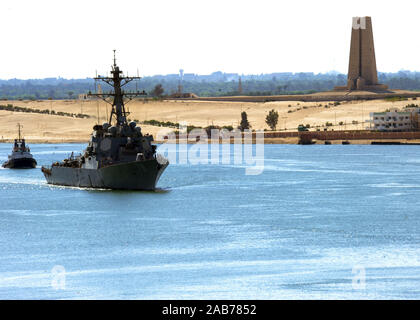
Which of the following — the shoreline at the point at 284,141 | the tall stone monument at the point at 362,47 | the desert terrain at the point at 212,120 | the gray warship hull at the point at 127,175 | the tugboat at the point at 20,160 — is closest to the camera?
the gray warship hull at the point at 127,175

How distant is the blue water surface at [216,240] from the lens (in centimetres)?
2933

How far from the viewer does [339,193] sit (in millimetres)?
59531

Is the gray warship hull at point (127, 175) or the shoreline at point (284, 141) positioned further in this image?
the shoreline at point (284, 141)

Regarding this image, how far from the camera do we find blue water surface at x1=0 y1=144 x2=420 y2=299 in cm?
2933

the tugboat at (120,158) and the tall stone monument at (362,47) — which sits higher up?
the tall stone monument at (362,47)

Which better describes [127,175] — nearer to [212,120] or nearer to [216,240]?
[216,240]

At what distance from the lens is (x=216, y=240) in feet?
128

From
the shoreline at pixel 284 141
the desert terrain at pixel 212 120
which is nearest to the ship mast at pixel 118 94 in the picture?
the shoreline at pixel 284 141

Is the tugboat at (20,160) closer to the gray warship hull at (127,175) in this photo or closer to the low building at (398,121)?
the gray warship hull at (127,175)
